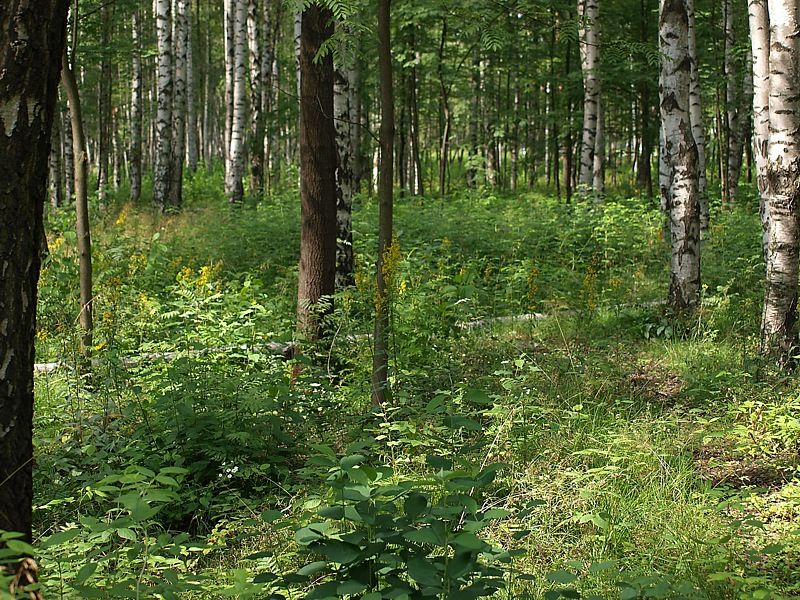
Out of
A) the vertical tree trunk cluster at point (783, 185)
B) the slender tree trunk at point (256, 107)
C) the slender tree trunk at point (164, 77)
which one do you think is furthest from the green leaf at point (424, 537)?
the slender tree trunk at point (256, 107)

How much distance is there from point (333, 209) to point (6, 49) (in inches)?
180

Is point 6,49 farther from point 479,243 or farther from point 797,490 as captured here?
point 479,243

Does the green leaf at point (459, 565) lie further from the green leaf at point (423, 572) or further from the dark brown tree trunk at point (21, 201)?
the dark brown tree trunk at point (21, 201)

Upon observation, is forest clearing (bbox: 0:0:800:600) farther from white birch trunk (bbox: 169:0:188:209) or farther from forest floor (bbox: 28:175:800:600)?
white birch trunk (bbox: 169:0:188:209)

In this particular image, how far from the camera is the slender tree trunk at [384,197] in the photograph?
4914 mm

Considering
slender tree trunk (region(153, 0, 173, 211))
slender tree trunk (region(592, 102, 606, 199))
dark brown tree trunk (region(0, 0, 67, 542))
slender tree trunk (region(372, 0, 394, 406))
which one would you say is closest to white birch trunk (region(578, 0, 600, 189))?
slender tree trunk (region(592, 102, 606, 199))

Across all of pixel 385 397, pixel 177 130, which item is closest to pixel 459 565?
pixel 385 397

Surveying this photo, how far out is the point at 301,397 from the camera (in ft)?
17.3

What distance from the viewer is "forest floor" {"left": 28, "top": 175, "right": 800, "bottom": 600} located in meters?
2.61

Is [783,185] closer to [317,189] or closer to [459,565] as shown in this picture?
[317,189]

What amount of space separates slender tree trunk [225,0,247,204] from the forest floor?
8656 mm

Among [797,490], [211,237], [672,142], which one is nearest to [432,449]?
[797,490]

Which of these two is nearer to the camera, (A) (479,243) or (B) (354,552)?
(B) (354,552)

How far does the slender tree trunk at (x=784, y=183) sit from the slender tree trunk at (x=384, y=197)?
3.25 metres
